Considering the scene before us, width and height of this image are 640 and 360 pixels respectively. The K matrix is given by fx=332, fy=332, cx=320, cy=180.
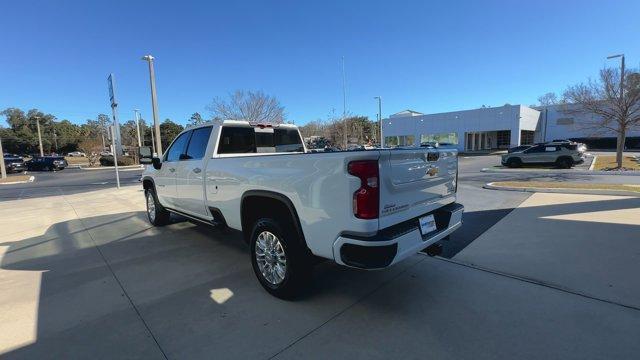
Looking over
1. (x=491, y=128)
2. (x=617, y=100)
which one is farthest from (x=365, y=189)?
(x=491, y=128)

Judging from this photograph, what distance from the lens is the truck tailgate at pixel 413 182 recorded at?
2.76 m

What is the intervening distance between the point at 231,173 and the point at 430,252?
2427mm

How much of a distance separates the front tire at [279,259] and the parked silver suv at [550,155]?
850 inches

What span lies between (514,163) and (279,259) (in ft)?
72.3

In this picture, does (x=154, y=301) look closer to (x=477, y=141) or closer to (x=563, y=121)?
(x=477, y=141)

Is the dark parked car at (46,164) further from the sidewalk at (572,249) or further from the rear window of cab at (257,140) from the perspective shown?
the sidewalk at (572,249)

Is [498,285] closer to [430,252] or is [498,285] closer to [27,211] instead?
[430,252]

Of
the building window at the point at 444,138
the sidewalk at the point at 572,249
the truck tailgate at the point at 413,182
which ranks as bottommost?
the sidewalk at the point at 572,249

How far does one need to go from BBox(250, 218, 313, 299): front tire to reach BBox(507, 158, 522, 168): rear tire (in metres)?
21.9

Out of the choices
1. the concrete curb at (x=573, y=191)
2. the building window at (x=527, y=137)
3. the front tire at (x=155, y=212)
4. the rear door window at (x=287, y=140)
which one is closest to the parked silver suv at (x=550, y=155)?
the concrete curb at (x=573, y=191)

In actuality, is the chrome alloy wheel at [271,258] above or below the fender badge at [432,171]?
below

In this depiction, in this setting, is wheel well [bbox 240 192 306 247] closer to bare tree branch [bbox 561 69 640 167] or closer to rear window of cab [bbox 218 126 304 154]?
rear window of cab [bbox 218 126 304 154]

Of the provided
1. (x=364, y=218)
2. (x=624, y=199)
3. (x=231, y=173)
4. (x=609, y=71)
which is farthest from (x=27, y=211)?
(x=609, y=71)

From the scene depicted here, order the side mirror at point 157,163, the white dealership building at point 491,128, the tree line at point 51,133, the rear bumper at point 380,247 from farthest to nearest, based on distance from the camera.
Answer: the tree line at point 51,133 → the white dealership building at point 491,128 → the side mirror at point 157,163 → the rear bumper at point 380,247
